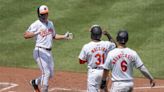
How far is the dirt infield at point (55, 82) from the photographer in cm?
1538

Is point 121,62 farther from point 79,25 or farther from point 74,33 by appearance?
point 79,25

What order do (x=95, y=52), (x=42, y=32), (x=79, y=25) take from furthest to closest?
(x=79, y=25) → (x=42, y=32) → (x=95, y=52)

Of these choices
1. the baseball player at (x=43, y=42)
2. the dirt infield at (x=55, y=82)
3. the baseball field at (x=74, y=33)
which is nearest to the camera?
the baseball player at (x=43, y=42)

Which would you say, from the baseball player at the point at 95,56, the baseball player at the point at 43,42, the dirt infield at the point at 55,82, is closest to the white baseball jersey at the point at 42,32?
the baseball player at the point at 43,42

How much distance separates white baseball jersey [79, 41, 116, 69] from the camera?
11.6 metres

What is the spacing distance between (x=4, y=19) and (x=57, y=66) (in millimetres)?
5544

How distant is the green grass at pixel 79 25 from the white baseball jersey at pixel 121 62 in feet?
22.8

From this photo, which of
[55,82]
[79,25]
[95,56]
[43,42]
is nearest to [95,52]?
[95,56]

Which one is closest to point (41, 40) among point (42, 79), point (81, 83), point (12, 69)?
point (42, 79)

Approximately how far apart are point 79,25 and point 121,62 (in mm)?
11582

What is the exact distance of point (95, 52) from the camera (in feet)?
38.0

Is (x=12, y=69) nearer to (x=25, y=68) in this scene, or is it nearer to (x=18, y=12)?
(x=25, y=68)

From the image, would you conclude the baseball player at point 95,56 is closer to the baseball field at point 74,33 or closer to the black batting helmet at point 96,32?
the black batting helmet at point 96,32

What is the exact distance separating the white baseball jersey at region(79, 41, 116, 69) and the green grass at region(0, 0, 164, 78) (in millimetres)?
5838
